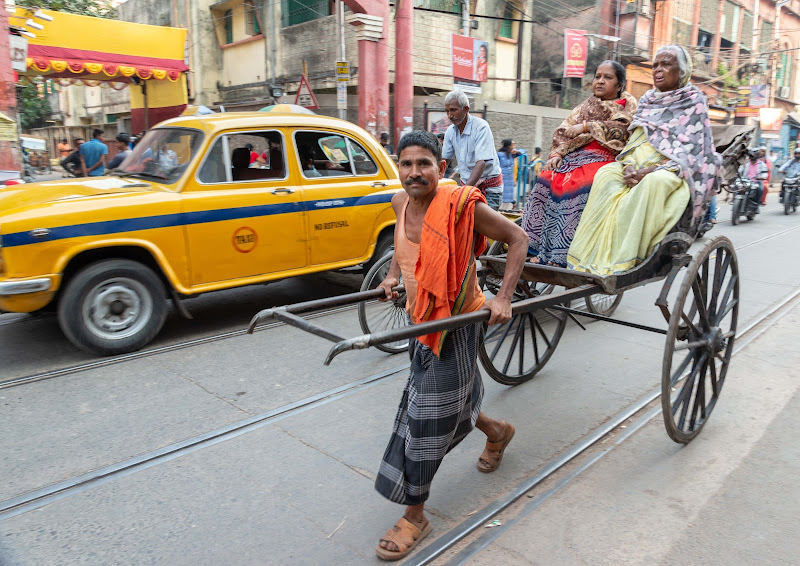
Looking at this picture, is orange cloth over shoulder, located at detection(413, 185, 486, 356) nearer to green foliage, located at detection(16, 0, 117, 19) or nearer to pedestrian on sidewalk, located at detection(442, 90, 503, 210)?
pedestrian on sidewalk, located at detection(442, 90, 503, 210)

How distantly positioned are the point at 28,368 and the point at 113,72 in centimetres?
1141

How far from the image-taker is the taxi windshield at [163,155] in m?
5.35

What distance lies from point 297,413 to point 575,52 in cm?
1889

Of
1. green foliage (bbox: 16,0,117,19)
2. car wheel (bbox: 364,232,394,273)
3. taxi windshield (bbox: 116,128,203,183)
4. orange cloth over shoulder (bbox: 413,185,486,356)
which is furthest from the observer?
green foliage (bbox: 16,0,117,19)

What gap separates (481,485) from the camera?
3135mm

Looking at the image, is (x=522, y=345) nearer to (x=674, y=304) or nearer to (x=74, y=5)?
(x=674, y=304)

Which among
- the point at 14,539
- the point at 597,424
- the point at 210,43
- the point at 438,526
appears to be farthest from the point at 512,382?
the point at 210,43

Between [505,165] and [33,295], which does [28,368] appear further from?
[505,165]

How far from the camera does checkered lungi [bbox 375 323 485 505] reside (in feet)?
8.48

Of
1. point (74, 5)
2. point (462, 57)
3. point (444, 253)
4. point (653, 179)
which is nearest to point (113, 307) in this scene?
point (444, 253)

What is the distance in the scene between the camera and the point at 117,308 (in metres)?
4.92

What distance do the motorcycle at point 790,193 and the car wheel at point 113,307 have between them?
52.3 ft

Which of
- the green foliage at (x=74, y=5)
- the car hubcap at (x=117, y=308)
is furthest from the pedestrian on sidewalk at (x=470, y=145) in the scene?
the green foliage at (x=74, y=5)

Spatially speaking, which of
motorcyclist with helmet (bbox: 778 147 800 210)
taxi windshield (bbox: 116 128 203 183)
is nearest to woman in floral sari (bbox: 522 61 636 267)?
taxi windshield (bbox: 116 128 203 183)
